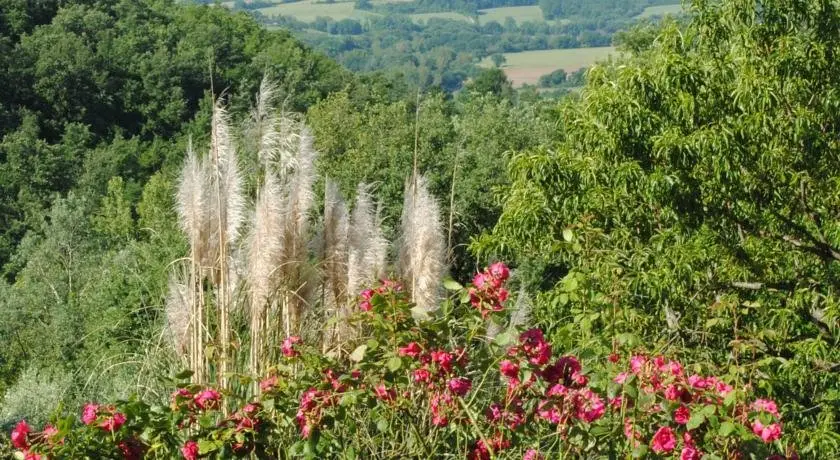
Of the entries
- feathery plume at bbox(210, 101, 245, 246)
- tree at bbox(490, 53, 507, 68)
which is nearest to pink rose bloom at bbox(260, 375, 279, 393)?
feathery plume at bbox(210, 101, 245, 246)

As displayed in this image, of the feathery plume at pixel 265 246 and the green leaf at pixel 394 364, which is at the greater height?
the green leaf at pixel 394 364

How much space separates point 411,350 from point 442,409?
6.8 inches

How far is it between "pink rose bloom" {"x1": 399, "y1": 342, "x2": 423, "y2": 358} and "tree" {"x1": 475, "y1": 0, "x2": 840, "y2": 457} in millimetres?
2570

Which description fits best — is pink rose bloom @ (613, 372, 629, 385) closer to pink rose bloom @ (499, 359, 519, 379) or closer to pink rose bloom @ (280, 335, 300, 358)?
pink rose bloom @ (499, 359, 519, 379)

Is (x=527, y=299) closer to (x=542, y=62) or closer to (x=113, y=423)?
(x=113, y=423)

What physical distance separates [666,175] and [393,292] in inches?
117

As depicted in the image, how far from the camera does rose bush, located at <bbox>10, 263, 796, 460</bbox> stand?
2.80 m

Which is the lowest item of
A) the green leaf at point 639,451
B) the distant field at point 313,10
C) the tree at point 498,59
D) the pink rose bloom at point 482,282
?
the tree at point 498,59

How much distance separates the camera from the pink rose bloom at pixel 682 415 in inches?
110

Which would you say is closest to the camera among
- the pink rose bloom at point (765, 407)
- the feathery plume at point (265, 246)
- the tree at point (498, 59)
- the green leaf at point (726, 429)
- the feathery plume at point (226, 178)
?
the green leaf at point (726, 429)

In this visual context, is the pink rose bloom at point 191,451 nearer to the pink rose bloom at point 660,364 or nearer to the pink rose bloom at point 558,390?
the pink rose bloom at point 558,390

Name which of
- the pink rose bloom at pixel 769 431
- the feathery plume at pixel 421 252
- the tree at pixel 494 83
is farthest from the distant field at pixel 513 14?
the pink rose bloom at pixel 769 431

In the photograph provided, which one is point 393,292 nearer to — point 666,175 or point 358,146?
point 666,175

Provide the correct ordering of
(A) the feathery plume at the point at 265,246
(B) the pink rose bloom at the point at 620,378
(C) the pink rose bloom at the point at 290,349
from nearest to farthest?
(B) the pink rose bloom at the point at 620,378, (C) the pink rose bloom at the point at 290,349, (A) the feathery plume at the point at 265,246
